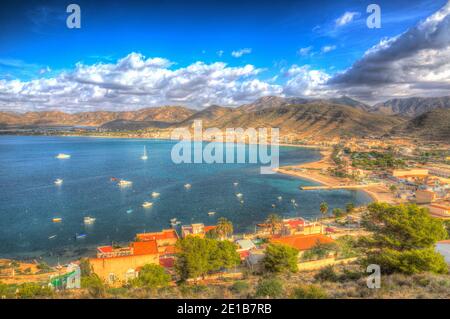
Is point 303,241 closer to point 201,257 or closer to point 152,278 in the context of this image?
point 201,257

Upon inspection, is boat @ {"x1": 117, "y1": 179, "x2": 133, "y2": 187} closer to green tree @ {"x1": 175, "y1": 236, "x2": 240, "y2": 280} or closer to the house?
the house

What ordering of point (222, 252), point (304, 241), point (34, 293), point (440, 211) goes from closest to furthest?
point (34, 293), point (222, 252), point (304, 241), point (440, 211)

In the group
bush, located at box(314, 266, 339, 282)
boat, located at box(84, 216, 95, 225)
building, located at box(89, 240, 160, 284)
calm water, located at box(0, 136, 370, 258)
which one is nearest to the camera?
bush, located at box(314, 266, 339, 282)

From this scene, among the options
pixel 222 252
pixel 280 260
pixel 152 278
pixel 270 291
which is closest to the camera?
pixel 270 291

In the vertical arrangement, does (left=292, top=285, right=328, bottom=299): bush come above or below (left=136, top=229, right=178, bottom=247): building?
above

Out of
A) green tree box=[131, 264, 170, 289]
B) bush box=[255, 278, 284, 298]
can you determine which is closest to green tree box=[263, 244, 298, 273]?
green tree box=[131, 264, 170, 289]

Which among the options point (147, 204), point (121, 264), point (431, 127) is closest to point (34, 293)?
point (121, 264)
